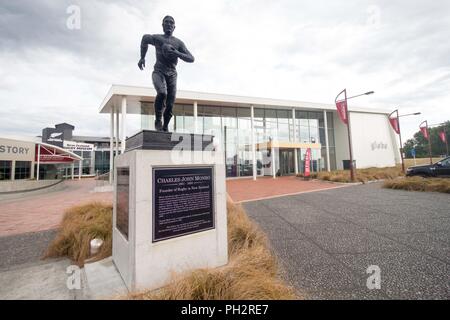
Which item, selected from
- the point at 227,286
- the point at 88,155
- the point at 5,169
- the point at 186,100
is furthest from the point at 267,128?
the point at 88,155

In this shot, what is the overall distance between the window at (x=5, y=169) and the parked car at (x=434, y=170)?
31.6 m

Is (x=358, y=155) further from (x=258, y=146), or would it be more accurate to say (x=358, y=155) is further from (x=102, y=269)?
(x=102, y=269)

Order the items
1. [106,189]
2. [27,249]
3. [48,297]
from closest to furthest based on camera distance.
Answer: [48,297] < [27,249] < [106,189]

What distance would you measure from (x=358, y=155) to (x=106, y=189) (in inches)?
1139

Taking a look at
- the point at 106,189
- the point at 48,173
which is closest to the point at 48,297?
the point at 106,189

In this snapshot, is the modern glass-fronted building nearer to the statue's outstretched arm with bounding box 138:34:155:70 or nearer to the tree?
the statue's outstretched arm with bounding box 138:34:155:70

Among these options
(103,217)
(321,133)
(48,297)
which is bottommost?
(48,297)

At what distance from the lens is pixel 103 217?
4988 mm

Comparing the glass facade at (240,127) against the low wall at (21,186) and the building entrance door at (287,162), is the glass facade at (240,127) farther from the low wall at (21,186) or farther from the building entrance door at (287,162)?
the low wall at (21,186)

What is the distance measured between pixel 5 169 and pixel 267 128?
25.0 m

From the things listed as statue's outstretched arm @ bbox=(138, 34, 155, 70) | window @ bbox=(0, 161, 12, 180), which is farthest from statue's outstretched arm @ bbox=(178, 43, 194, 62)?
window @ bbox=(0, 161, 12, 180)

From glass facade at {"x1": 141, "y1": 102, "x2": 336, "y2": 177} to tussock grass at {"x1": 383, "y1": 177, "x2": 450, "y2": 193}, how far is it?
12165 millimetres

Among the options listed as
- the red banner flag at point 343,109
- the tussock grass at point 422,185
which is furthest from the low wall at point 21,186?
the red banner flag at point 343,109

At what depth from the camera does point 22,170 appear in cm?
1944
